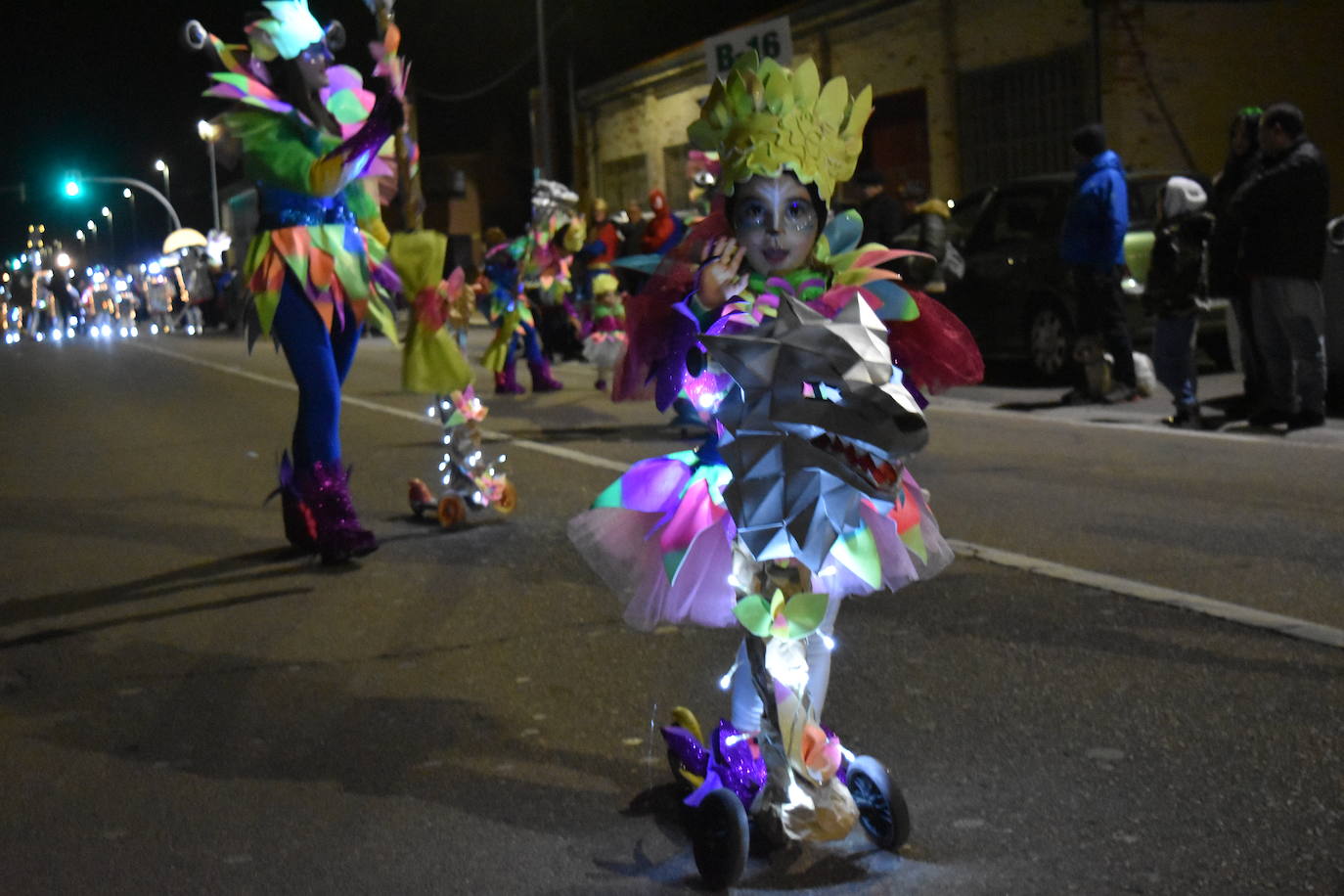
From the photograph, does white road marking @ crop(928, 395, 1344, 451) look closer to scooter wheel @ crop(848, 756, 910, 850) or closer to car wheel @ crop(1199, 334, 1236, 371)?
car wheel @ crop(1199, 334, 1236, 371)

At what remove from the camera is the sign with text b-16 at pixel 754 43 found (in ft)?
51.1

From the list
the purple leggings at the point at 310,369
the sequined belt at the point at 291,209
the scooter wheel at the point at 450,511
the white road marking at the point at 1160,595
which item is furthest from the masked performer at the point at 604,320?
the white road marking at the point at 1160,595

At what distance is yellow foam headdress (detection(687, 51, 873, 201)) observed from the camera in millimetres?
3611

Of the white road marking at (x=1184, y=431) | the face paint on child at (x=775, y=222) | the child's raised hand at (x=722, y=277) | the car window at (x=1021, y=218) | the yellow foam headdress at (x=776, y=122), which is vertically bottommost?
the white road marking at (x=1184, y=431)

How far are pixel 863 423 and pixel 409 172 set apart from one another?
4.56m

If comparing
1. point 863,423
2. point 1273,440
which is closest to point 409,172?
point 863,423

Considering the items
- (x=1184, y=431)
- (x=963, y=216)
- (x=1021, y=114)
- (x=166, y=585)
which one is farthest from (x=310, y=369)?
(x=1021, y=114)

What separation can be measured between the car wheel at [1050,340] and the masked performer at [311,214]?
853cm

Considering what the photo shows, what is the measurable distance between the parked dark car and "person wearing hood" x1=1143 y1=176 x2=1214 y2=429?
8.18 ft

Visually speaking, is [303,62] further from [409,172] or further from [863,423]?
[863,423]

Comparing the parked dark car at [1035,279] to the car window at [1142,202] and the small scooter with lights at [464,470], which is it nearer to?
the car window at [1142,202]

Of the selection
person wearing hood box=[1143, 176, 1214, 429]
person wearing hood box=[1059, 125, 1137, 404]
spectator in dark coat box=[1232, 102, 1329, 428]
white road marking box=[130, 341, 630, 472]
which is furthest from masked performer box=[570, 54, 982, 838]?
person wearing hood box=[1059, 125, 1137, 404]

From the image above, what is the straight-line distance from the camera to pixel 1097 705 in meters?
4.70

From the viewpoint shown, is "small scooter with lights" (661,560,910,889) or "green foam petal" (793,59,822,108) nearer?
"small scooter with lights" (661,560,910,889)
